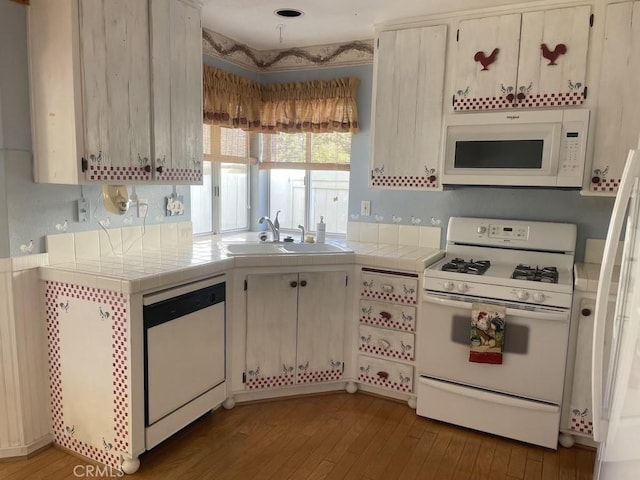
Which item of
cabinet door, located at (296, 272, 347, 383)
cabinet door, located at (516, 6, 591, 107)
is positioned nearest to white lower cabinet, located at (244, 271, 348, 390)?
cabinet door, located at (296, 272, 347, 383)

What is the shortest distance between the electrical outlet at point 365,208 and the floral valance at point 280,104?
0.53 m

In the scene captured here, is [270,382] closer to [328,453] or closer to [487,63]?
[328,453]

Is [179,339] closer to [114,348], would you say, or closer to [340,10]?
[114,348]

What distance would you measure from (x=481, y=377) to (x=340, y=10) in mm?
2229

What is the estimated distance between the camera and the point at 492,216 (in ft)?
10.0

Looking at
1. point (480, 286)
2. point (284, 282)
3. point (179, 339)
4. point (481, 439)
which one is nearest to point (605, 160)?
point (480, 286)

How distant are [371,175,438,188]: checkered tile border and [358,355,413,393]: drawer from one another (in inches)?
43.1

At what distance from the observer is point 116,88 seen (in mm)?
2258

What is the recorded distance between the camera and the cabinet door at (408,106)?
287cm

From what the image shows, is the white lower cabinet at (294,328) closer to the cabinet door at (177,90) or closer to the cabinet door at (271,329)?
the cabinet door at (271,329)

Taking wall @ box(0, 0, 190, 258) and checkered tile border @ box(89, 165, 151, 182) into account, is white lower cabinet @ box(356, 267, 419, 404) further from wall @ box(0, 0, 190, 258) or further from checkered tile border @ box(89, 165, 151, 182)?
wall @ box(0, 0, 190, 258)

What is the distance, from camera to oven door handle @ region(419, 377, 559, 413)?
242 centimetres

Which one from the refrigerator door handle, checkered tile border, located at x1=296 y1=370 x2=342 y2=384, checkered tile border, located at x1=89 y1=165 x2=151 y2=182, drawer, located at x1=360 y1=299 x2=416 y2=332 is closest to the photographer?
the refrigerator door handle

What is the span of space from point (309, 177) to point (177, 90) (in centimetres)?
150
